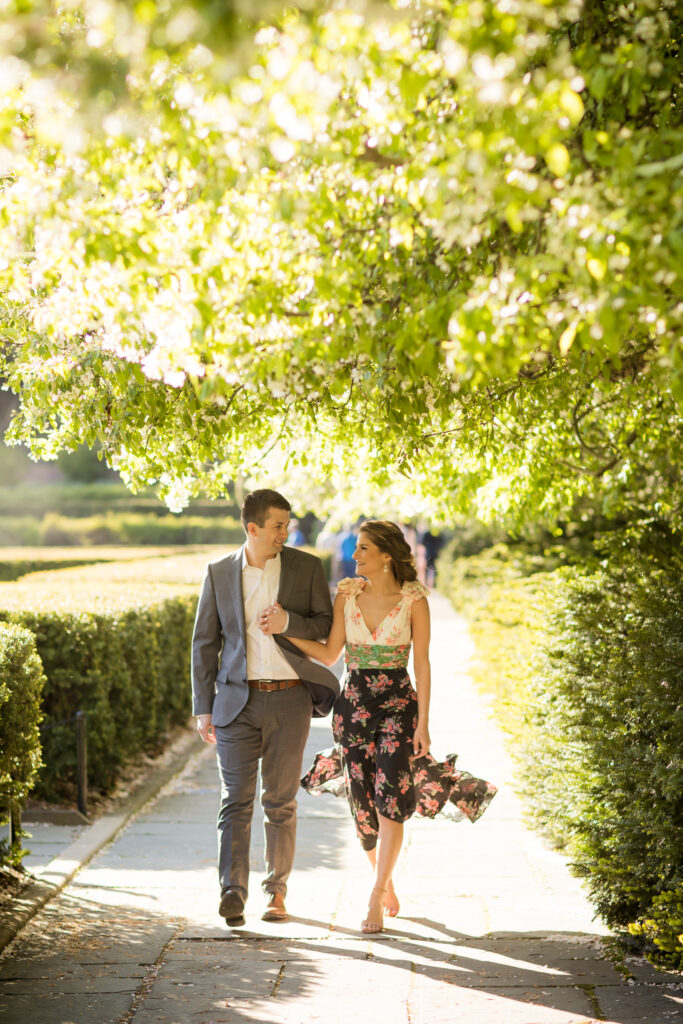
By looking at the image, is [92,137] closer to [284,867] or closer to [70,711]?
[284,867]

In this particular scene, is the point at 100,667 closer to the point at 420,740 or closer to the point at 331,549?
the point at 420,740

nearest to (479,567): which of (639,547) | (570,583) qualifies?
(639,547)

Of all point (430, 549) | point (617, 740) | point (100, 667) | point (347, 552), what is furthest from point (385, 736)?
point (430, 549)

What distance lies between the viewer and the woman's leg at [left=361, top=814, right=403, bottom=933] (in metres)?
5.46

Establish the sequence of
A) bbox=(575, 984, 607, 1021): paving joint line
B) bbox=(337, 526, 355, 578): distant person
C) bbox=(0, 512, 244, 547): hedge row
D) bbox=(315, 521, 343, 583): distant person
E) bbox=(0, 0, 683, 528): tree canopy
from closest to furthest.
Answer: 1. bbox=(0, 0, 683, 528): tree canopy
2. bbox=(575, 984, 607, 1021): paving joint line
3. bbox=(337, 526, 355, 578): distant person
4. bbox=(315, 521, 343, 583): distant person
5. bbox=(0, 512, 244, 547): hedge row

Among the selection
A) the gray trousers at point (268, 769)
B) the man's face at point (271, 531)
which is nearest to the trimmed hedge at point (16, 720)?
the gray trousers at point (268, 769)

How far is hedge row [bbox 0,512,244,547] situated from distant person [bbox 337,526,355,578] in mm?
15826

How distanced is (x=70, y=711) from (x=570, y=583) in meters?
3.61

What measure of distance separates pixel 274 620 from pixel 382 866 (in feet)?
4.15

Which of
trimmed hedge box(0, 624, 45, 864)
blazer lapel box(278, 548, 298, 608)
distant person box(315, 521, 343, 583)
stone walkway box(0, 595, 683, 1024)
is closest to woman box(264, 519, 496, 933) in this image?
blazer lapel box(278, 548, 298, 608)

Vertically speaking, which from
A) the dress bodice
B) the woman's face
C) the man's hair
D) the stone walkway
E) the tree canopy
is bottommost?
the stone walkway

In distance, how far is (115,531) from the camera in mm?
41406

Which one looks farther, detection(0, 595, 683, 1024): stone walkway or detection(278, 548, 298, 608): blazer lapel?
detection(278, 548, 298, 608): blazer lapel

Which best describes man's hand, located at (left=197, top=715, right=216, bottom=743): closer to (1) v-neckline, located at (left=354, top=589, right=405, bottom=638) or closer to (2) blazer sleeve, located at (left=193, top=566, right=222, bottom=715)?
(2) blazer sleeve, located at (left=193, top=566, right=222, bottom=715)
